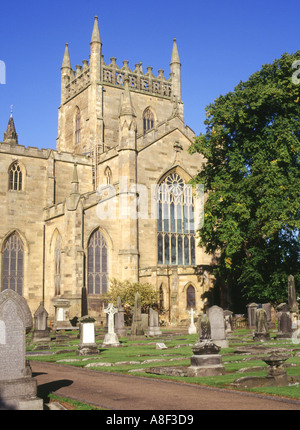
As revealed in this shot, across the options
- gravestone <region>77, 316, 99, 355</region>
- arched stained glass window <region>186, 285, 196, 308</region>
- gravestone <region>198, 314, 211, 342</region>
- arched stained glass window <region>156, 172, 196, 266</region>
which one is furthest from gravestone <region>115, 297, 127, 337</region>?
gravestone <region>198, 314, 211, 342</region>

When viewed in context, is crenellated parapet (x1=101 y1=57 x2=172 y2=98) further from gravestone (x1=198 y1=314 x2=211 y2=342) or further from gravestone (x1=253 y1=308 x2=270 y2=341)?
gravestone (x1=198 y1=314 x2=211 y2=342)

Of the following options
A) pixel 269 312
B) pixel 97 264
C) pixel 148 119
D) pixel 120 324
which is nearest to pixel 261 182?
pixel 269 312

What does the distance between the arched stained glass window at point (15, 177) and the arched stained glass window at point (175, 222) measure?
423 inches

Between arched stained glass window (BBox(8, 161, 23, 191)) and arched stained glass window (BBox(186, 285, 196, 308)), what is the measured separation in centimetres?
1513

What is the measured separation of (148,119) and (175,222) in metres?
15.3

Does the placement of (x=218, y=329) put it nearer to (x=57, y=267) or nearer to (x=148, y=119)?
(x=57, y=267)

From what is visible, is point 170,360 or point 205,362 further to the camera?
point 170,360

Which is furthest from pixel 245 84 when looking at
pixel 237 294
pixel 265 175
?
pixel 237 294

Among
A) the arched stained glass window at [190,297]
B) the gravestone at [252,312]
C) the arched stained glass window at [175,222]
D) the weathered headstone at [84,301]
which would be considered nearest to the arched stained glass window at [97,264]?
the weathered headstone at [84,301]

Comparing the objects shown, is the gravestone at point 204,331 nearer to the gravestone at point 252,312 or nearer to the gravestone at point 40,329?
the gravestone at point 40,329

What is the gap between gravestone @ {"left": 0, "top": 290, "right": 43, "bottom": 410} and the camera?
27.5 ft

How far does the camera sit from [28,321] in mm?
8953

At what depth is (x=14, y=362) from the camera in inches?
338

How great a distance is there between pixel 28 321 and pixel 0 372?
3.10ft
